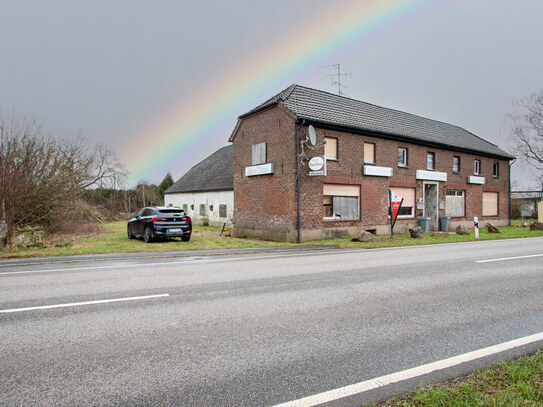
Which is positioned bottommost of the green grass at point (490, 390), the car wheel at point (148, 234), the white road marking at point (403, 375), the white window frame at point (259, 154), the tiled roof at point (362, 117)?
the white road marking at point (403, 375)

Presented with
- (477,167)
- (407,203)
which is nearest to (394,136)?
(407,203)

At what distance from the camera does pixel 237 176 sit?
21.6 m

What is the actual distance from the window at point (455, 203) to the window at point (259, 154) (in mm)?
14170

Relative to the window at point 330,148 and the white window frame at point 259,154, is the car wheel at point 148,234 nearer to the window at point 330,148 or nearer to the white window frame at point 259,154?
the white window frame at point 259,154

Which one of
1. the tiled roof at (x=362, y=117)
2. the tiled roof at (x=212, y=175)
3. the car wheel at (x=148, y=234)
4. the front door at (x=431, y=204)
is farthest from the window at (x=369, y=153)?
the car wheel at (x=148, y=234)

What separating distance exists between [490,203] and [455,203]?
5.62 metres

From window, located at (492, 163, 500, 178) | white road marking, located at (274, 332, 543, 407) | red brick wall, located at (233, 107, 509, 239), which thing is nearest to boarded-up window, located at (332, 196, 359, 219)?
red brick wall, located at (233, 107, 509, 239)

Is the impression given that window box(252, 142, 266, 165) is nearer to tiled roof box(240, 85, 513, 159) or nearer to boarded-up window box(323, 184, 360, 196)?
tiled roof box(240, 85, 513, 159)

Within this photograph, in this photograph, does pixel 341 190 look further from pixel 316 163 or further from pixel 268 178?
pixel 268 178

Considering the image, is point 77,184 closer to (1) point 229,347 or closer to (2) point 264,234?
(2) point 264,234

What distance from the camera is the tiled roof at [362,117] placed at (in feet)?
60.0

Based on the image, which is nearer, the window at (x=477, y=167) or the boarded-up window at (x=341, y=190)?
the boarded-up window at (x=341, y=190)

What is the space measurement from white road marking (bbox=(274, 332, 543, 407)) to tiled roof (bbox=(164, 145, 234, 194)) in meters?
23.0

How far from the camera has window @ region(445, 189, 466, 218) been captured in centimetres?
2528
